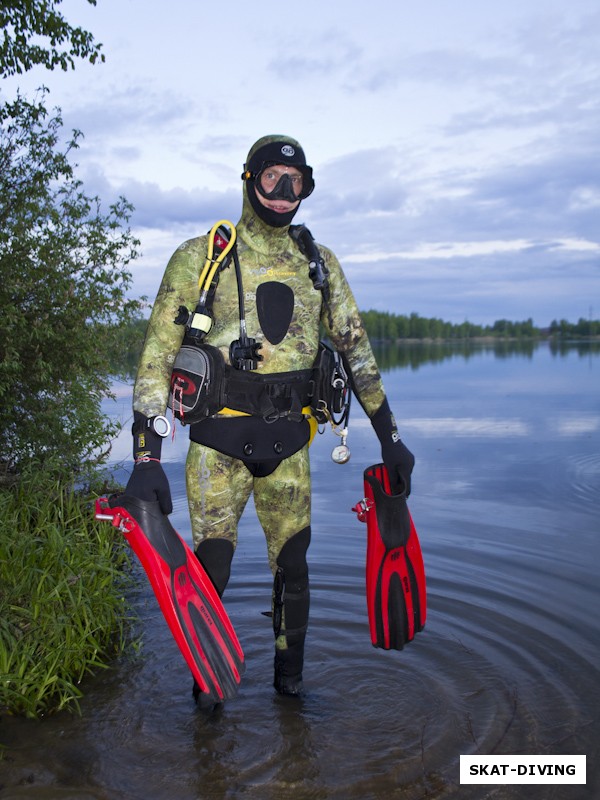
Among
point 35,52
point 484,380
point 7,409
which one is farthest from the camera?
point 484,380

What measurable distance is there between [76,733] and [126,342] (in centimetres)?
492

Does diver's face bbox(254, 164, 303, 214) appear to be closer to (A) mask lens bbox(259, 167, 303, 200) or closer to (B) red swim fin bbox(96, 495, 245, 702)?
(A) mask lens bbox(259, 167, 303, 200)

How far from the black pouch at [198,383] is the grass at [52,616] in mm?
1294

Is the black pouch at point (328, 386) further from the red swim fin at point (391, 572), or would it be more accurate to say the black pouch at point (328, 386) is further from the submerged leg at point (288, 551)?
the red swim fin at point (391, 572)

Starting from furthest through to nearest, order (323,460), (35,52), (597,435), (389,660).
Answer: (597,435)
(323,460)
(35,52)
(389,660)

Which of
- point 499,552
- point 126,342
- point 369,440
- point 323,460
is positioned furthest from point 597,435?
point 126,342

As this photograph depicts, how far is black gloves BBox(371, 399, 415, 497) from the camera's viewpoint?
3.89 metres

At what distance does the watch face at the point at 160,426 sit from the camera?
3383mm

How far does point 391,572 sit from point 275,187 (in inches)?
79.1

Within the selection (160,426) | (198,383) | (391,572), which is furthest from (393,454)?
(160,426)

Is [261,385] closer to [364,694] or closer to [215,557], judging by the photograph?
[215,557]

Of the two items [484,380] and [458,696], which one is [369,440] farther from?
[484,380]

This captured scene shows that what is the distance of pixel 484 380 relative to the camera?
24.1 metres

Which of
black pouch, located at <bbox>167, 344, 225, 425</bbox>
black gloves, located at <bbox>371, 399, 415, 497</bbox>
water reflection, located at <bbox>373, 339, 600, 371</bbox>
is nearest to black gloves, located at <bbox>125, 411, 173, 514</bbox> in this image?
black pouch, located at <bbox>167, 344, 225, 425</bbox>
